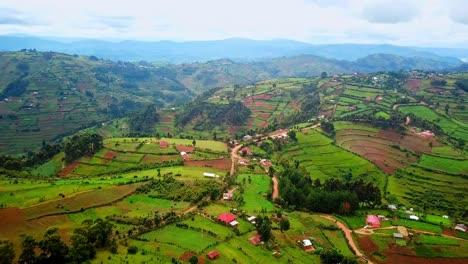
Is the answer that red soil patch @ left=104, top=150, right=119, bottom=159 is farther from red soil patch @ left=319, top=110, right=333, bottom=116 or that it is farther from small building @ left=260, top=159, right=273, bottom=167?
red soil patch @ left=319, top=110, right=333, bottom=116

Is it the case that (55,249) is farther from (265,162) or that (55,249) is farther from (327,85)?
(327,85)

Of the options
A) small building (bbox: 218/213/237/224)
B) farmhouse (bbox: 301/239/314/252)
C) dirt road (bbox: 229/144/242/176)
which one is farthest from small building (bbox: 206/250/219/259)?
dirt road (bbox: 229/144/242/176)

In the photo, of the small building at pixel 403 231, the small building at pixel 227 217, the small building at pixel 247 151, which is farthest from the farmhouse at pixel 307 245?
the small building at pixel 247 151

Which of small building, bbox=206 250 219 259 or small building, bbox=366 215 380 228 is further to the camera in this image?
small building, bbox=366 215 380 228

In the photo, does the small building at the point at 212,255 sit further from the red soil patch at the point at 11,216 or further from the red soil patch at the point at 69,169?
the red soil patch at the point at 69,169

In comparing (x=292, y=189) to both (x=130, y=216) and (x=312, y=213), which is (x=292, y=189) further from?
(x=130, y=216)

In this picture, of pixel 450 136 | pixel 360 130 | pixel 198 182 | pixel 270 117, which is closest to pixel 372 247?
pixel 198 182

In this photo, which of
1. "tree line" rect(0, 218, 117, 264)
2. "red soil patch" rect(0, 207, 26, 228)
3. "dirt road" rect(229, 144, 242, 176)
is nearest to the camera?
"tree line" rect(0, 218, 117, 264)
